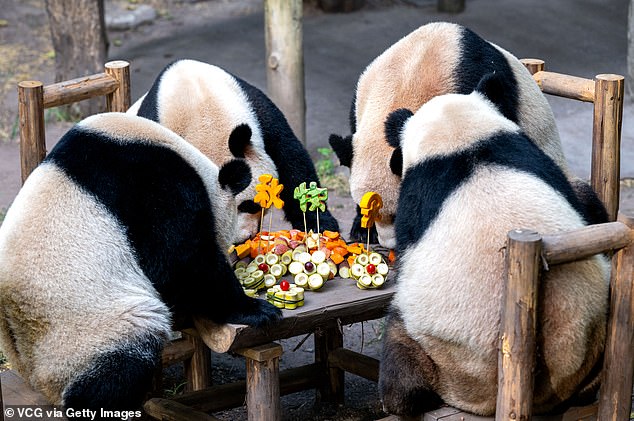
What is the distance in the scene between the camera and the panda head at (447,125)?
3.37 m

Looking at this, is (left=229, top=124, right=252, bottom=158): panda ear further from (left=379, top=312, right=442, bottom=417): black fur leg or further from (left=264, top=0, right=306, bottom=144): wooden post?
(left=264, top=0, right=306, bottom=144): wooden post

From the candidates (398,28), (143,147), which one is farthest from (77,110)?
(143,147)

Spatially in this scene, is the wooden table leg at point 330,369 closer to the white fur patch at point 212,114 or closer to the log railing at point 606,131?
the white fur patch at point 212,114

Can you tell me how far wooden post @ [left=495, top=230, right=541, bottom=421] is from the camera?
9.45 ft

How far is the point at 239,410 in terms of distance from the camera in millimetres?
4863

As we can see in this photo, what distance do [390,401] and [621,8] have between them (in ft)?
31.5

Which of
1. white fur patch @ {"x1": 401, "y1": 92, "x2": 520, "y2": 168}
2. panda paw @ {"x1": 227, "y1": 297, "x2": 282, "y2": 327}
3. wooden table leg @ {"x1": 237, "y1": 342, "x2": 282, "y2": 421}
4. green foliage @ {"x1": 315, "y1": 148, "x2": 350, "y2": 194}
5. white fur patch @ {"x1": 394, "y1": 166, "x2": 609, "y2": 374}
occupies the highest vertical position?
white fur patch @ {"x1": 401, "y1": 92, "x2": 520, "y2": 168}

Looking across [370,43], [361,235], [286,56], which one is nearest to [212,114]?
[361,235]

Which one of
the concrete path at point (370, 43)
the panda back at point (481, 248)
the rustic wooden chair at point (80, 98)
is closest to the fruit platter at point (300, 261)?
the panda back at point (481, 248)

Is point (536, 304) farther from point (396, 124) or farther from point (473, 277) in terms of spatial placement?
point (396, 124)

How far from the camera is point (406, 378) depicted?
3.33m

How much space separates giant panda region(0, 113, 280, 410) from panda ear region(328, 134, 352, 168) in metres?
0.99

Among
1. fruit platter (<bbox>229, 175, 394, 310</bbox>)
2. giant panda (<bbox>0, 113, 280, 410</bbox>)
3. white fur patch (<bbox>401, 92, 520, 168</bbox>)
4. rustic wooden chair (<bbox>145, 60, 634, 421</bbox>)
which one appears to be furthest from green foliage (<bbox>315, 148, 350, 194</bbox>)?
giant panda (<bbox>0, 113, 280, 410</bbox>)

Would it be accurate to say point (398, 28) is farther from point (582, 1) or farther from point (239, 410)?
point (239, 410)
